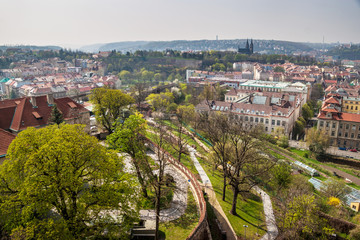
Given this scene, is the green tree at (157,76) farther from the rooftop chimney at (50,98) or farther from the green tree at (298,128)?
the rooftop chimney at (50,98)

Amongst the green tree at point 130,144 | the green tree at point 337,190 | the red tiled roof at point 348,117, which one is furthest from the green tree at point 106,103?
the red tiled roof at point 348,117

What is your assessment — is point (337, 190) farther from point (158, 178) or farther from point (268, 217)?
point (158, 178)

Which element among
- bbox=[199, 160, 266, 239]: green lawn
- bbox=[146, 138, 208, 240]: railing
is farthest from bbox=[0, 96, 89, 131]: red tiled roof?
bbox=[199, 160, 266, 239]: green lawn

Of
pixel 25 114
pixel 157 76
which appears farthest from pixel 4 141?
pixel 157 76

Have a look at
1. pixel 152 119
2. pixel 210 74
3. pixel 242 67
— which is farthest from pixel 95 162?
pixel 242 67

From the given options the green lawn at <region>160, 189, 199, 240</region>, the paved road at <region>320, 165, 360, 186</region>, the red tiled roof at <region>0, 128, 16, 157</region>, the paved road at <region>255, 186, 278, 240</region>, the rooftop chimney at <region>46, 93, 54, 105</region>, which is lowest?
the paved road at <region>320, 165, 360, 186</region>

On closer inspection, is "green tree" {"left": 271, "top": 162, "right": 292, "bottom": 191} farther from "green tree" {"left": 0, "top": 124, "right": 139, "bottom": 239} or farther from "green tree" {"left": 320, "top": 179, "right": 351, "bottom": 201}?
"green tree" {"left": 0, "top": 124, "right": 139, "bottom": 239}

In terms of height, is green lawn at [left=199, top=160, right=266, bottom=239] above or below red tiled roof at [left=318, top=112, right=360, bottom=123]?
below

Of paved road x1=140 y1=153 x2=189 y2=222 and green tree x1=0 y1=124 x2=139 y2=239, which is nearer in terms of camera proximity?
green tree x1=0 y1=124 x2=139 y2=239
